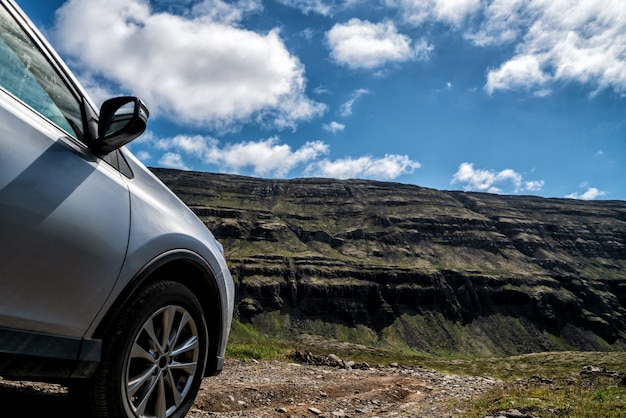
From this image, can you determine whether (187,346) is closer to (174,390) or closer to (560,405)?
(174,390)

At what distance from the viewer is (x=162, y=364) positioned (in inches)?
108

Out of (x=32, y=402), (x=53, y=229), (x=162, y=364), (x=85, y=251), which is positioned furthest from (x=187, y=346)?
(x=32, y=402)

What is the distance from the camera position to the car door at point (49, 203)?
1.85 meters

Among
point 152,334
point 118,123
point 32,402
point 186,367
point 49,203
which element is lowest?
point 32,402

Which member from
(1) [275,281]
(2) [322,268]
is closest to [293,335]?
(1) [275,281]

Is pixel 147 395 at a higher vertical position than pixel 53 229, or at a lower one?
lower

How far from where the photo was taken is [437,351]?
476ft

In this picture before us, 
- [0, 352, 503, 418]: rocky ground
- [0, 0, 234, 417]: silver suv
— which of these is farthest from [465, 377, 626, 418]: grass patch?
[0, 0, 234, 417]: silver suv

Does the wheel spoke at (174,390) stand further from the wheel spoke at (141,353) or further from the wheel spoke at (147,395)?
the wheel spoke at (141,353)

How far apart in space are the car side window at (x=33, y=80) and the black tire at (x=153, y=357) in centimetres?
132

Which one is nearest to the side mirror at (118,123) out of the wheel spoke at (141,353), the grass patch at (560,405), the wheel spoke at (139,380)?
the wheel spoke at (141,353)

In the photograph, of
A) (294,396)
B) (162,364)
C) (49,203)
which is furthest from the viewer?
(294,396)

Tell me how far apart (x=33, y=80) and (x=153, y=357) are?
2055 millimetres

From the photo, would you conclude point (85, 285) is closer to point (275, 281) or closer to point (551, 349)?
point (275, 281)
